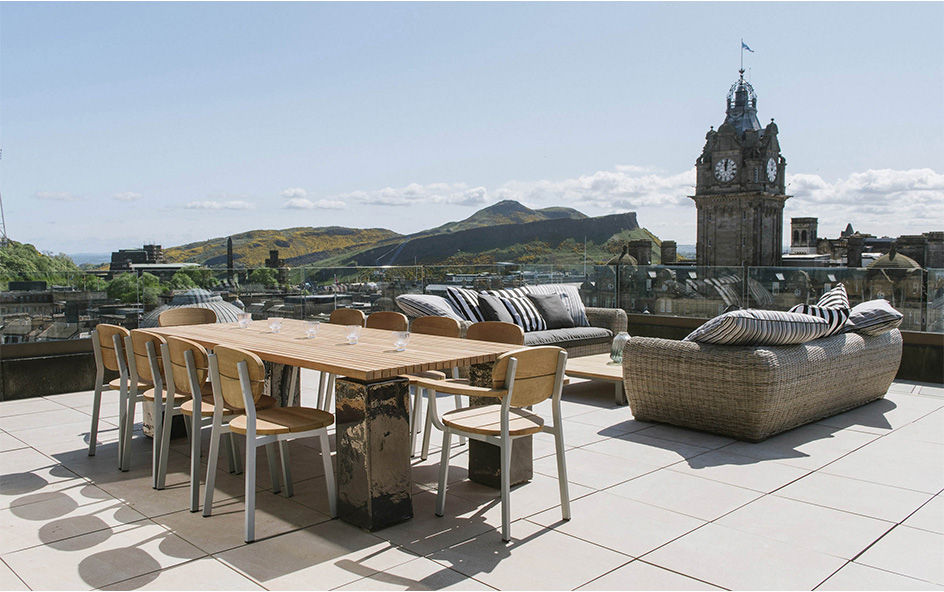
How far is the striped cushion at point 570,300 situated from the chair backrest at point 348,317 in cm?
236

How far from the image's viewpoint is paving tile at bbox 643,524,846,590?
2293 mm

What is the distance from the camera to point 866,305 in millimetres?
5105

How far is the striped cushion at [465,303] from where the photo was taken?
6.30 m

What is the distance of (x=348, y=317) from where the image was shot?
5.02 m

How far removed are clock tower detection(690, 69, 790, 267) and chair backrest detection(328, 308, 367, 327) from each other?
2495 inches

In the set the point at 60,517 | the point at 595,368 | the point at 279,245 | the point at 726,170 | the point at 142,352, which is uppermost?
the point at 726,170

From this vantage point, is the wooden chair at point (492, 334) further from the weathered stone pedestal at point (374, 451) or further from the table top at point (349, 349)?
the weathered stone pedestal at point (374, 451)

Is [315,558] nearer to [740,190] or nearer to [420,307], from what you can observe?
[420,307]

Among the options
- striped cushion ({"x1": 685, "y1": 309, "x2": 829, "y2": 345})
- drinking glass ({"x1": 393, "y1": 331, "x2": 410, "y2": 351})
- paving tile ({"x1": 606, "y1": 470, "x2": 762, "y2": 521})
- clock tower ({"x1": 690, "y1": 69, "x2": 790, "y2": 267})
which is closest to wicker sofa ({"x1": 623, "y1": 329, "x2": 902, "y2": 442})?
striped cushion ({"x1": 685, "y1": 309, "x2": 829, "y2": 345})

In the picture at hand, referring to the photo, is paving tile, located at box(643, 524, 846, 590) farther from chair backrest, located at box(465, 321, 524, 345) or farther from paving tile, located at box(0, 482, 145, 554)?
paving tile, located at box(0, 482, 145, 554)

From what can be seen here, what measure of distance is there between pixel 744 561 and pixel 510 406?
0.97 metres

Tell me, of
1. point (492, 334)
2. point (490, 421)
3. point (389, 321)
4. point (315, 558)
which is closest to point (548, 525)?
point (490, 421)

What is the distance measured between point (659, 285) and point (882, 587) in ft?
20.5

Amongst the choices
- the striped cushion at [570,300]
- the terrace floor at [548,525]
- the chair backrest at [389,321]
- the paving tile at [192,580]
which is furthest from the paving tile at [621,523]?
the striped cushion at [570,300]
